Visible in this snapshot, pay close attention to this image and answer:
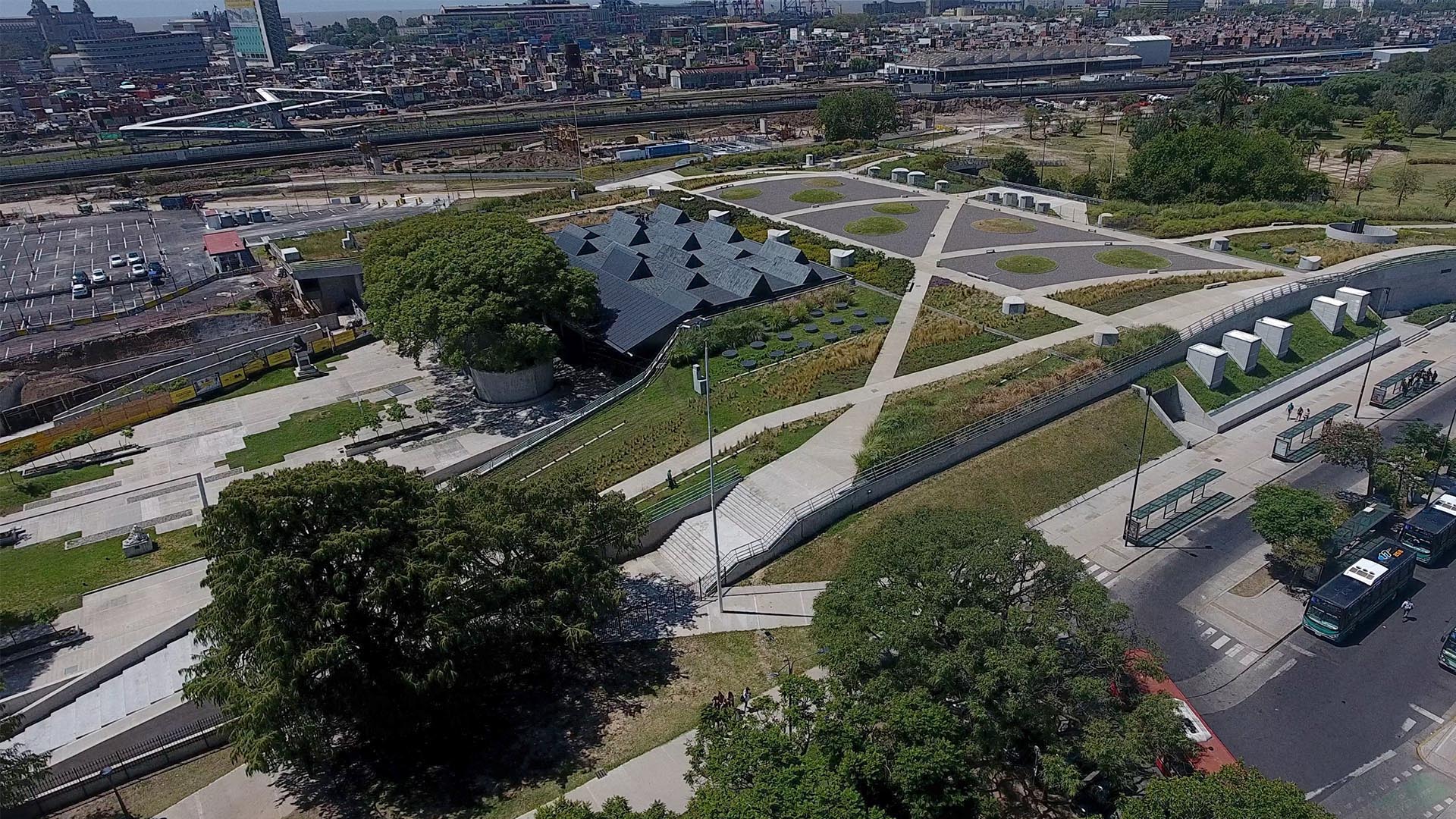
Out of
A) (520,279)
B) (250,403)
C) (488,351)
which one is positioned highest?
(520,279)

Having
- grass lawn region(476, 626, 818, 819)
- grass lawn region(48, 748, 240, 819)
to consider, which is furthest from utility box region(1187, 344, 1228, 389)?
grass lawn region(48, 748, 240, 819)

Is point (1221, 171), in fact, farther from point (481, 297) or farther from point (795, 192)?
point (481, 297)

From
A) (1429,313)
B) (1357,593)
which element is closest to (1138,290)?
(1429,313)

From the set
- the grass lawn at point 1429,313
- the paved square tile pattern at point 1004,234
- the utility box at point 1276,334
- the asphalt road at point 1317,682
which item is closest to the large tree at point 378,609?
the asphalt road at point 1317,682

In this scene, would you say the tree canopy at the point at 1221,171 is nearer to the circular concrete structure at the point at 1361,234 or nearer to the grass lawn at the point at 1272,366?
the circular concrete structure at the point at 1361,234

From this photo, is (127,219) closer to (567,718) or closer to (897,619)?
(567,718)

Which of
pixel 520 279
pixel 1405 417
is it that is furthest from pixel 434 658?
pixel 1405 417
